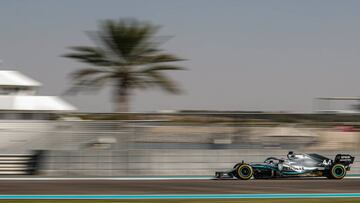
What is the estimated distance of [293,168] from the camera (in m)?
21.7

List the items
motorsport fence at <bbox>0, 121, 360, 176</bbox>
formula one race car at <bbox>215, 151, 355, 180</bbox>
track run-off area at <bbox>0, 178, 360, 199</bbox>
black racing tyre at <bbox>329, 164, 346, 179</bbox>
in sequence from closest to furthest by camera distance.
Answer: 1. track run-off area at <bbox>0, 178, 360, 199</bbox>
2. formula one race car at <bbox>215, 151, 355, 180</bbox>
3. black racing tyre at <bbox>329, 164, 346, 179</bbox>
4. motorsport fence at <bbox>0, 121, 360, 176</bbox>

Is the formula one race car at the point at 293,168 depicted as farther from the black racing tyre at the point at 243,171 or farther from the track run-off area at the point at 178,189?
the track run-off area at the point at 178,189

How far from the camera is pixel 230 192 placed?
55.9ft

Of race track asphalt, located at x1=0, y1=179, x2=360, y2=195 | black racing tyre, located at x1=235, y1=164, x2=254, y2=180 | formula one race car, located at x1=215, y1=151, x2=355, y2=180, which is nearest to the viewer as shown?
race track asphalt, located at x1=0, y1=179, x2=360, y2=195

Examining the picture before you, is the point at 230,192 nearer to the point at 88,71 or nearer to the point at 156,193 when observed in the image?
the point at 156,193

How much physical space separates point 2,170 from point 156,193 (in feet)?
31.9

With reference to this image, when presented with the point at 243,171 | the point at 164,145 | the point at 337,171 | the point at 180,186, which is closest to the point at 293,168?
the point at 337,171

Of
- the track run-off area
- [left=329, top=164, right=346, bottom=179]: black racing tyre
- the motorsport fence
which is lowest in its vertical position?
the track run-off area

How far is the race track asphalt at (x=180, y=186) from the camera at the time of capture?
1727 centimetres

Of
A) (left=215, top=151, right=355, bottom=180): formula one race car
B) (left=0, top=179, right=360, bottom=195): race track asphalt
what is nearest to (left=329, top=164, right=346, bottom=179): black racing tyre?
(left=215, top=151, right=355, bottom=180): formula one race car

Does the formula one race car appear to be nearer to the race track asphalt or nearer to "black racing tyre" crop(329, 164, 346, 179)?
"black racing tyre" crop(329, 164, 346, 179)

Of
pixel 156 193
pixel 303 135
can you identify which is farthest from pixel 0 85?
pixel 156 193

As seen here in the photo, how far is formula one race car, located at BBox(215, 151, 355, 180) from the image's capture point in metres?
21.4

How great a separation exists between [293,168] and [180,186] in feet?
15.1
